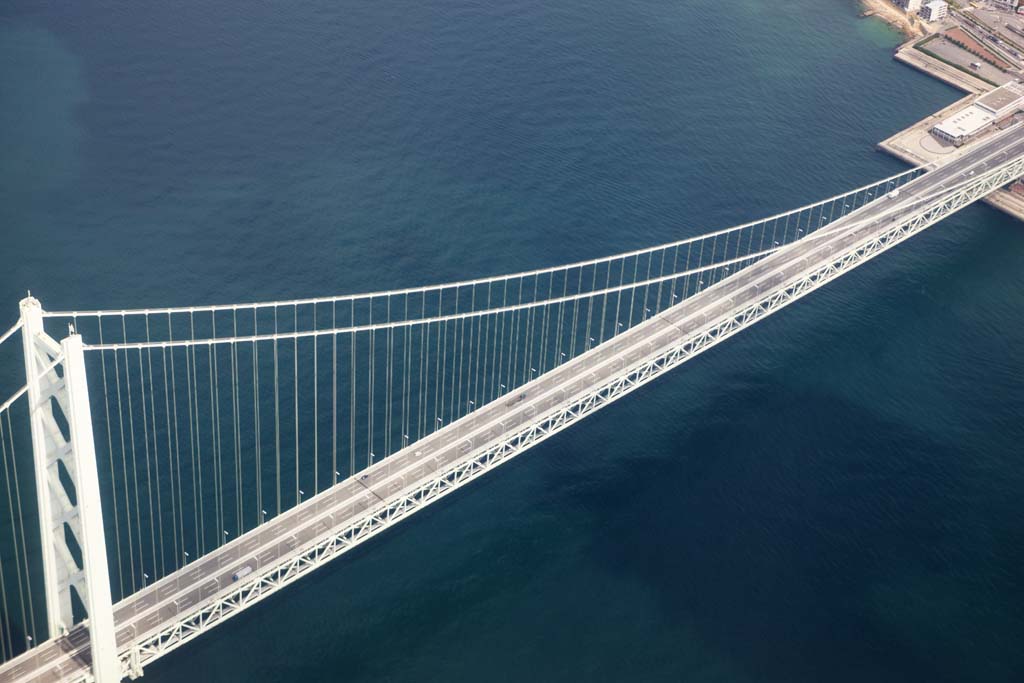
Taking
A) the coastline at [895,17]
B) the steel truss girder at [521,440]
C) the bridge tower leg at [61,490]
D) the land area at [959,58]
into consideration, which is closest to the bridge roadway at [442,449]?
the steel truss girder at [521,440]

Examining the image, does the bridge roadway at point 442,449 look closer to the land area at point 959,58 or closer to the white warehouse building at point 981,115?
the land area at point 959,58

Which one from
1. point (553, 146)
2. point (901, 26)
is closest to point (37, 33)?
point (553, 146)

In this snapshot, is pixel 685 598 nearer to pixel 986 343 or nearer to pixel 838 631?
pixel 838 631

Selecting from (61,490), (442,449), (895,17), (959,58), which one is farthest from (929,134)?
(61,490)

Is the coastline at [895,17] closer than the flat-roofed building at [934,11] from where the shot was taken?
Yes

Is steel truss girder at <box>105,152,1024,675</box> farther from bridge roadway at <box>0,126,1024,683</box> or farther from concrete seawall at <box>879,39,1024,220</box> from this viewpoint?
concrete seawall at <box>879,39,1024,220</box>
